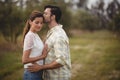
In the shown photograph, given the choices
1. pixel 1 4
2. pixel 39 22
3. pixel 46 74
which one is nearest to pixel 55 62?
pixel 46 74

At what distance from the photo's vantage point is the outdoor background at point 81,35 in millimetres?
3709

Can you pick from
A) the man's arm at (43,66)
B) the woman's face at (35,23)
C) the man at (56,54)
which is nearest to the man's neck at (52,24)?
the man at (56,54)

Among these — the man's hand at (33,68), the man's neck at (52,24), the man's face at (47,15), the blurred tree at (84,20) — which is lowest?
the blurred tree at (84,20)

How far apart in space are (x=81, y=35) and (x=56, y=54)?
5.59 ft

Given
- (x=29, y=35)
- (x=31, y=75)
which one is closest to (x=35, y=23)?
(x=29, y=35)

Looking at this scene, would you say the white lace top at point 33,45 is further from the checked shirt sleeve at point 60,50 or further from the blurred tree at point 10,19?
the blurred tree at point 10,19

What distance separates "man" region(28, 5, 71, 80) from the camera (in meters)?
2.11

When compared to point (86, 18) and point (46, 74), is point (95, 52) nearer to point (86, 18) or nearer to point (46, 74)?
point (86, 18)

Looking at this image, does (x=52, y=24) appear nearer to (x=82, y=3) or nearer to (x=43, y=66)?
(x=43, y=66)

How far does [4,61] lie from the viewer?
374cm

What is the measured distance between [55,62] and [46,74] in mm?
175

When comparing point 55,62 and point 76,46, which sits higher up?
point 55,62

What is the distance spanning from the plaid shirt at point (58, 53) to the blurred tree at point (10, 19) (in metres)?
1.61

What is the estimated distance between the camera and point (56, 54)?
6.94ft
